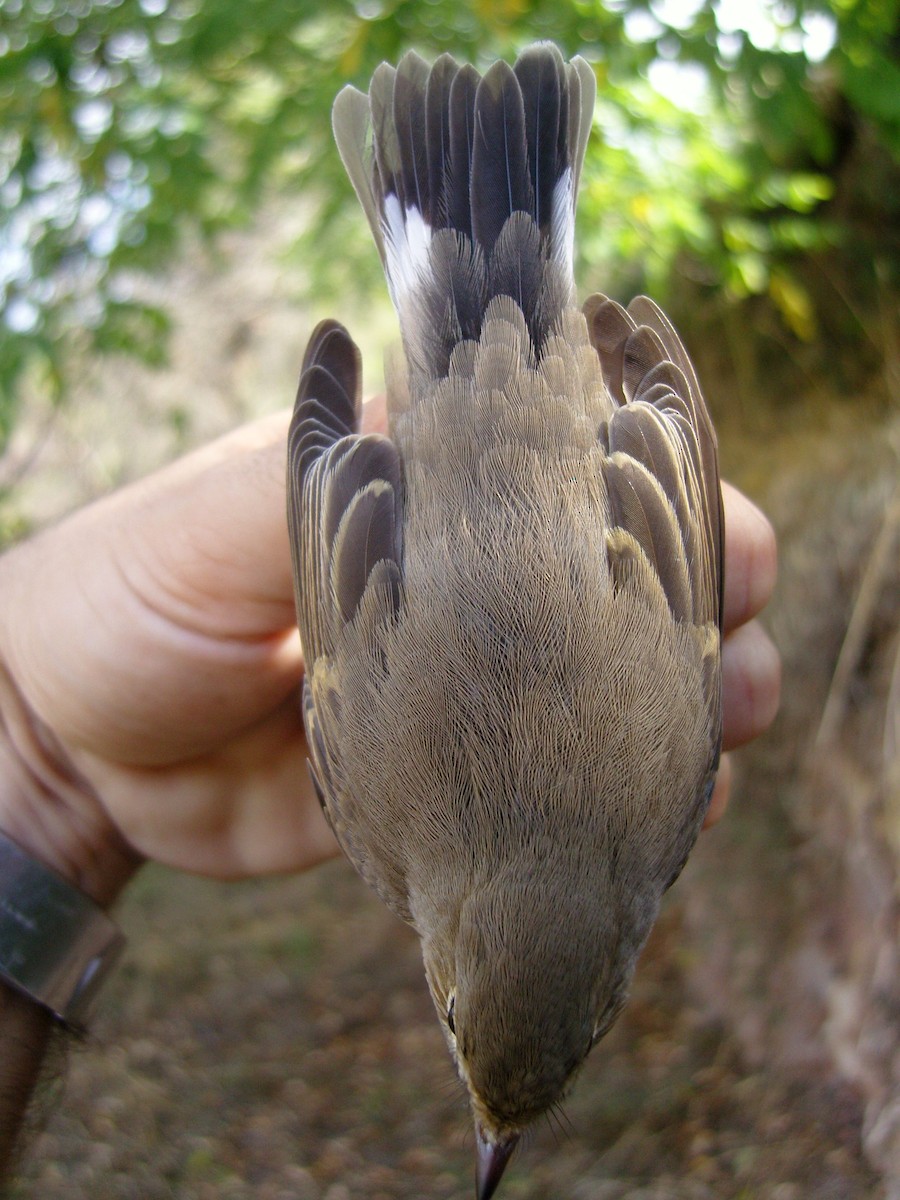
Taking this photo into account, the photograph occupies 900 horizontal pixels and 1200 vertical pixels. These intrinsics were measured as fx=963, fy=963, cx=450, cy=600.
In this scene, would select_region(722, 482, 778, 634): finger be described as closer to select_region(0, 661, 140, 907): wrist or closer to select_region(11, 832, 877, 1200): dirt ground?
select_region(11, 832, 877, 1200): dirt ground

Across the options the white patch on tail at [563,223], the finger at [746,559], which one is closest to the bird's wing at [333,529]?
the white patch on tail at [563,223]

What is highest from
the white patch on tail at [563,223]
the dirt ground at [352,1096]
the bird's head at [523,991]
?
the white patch on tail at [563,223]

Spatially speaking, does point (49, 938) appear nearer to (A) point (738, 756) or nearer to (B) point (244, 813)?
(B) point (244, 813)

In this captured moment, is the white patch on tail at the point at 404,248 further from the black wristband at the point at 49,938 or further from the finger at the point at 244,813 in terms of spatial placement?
the black wristband at the point at 49,938

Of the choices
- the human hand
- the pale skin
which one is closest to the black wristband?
the pale skin

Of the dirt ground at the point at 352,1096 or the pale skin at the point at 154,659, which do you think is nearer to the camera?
the pale skin at the point at 154,659

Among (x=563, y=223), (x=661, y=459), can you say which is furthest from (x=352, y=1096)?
(x=563, y=223)

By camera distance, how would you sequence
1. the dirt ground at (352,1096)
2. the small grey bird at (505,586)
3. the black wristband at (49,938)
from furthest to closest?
the dirt ground at (352,1096) → the black wristband at (49,938) → the small grey bird at (505,586)
